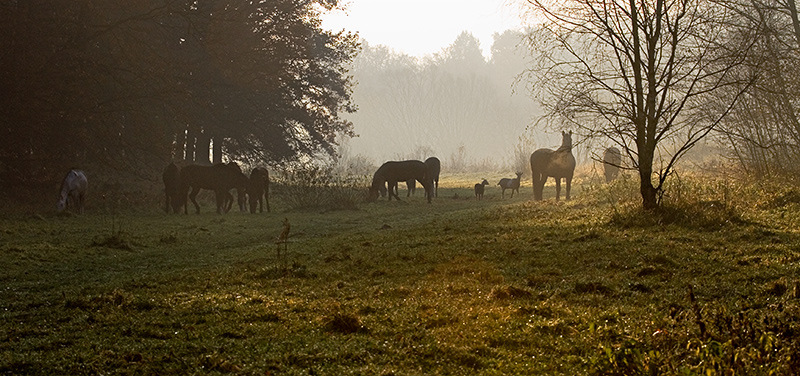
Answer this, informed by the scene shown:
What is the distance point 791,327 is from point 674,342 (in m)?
0.93

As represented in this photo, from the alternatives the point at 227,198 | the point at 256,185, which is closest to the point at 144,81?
the point at 227,198

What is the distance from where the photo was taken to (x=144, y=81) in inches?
880

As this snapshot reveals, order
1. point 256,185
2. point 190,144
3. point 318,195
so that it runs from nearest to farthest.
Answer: point 256,185, point 318,195, point 190,144

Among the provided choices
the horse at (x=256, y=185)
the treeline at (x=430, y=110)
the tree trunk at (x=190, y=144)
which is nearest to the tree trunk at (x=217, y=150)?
the tree trunk at (x=190, y=144)

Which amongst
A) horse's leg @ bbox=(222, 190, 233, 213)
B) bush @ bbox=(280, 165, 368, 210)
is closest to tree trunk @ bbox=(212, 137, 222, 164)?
bush @ bbox=(280, 165, 368, 210)

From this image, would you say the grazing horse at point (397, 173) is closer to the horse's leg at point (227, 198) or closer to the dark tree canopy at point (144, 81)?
the dark tree canopy at point (144, 81)

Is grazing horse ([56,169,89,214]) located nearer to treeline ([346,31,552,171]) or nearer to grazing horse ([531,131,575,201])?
grazing horse ([531,131,575,201])

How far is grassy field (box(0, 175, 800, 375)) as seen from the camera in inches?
189

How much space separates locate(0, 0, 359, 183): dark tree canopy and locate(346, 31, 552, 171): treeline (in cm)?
6360

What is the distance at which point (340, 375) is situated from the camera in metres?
4.58

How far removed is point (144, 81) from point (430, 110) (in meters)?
78.9

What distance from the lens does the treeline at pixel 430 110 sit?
99000 mm

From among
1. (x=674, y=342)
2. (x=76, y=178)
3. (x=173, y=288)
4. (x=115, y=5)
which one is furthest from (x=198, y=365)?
(x=115, y=5)

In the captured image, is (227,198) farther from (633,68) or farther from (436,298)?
(436,298)
